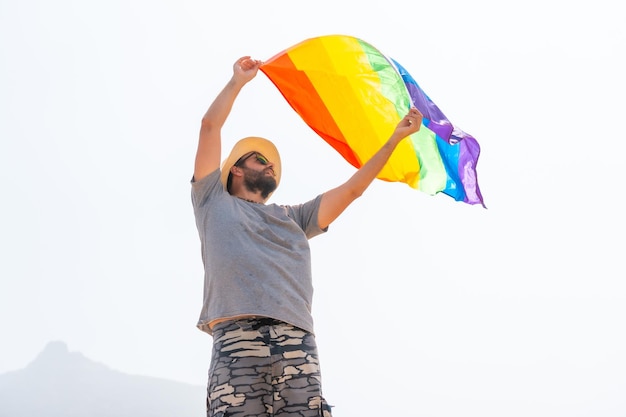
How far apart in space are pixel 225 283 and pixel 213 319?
0.15 meters

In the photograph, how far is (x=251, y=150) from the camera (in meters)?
3.91

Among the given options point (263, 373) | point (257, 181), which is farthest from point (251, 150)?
point (263, 373)

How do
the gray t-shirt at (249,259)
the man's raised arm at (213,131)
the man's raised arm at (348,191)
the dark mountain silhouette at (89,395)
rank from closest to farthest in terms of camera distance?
1. the gray t-shirt at (249,259)
2. the man's raised arm at (213,131)
3. the man's raised arm at (348,191)
4. the dark mountain silhouette at (89,395)

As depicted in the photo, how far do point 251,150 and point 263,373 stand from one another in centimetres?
111

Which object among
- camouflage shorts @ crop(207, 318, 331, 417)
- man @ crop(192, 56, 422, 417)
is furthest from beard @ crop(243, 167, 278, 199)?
camouflage shorts @ crop(207, 318, 331, 417)

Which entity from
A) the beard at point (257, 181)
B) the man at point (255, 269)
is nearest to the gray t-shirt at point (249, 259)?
the man at point (255, 269)

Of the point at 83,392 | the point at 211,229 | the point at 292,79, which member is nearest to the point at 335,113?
the point at 292,79

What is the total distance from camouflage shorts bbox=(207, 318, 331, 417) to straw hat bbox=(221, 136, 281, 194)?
840 millimetres

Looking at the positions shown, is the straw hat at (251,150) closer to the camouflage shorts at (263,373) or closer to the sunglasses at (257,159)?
the sunglasses at (257,159)

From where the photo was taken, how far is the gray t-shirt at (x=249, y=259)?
3.39m

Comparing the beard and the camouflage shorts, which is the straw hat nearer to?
the beard

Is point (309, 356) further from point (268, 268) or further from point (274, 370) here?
point (268, 268)

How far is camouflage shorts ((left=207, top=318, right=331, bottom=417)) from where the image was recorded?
3230 mm

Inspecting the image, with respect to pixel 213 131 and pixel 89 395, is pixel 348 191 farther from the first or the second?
pixel 89 395
